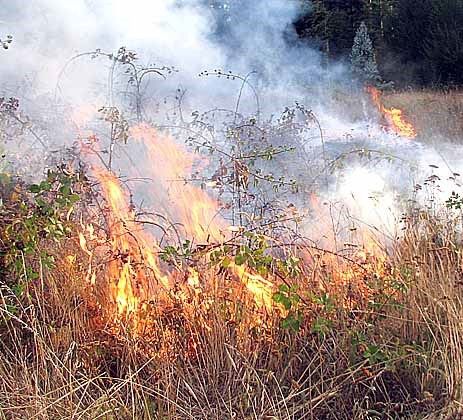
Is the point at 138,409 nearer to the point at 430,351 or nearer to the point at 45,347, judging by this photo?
the point at 45,347

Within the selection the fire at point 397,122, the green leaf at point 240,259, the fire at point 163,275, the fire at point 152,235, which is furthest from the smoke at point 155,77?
the green leaf at point 240,259

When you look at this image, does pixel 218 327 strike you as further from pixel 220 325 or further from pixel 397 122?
pixel 397 122

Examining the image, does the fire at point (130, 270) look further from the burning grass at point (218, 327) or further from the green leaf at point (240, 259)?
the green leaf at point (240, 259)

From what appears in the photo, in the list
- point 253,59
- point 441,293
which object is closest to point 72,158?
point 441,293

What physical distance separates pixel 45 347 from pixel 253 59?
461cm

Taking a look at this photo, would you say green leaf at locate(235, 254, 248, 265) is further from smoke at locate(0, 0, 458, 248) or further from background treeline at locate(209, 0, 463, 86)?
background treeline at locate(209, 0, 463, 86)

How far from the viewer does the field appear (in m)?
2.69

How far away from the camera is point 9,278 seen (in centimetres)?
314

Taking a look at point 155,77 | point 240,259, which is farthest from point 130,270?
point 155,77

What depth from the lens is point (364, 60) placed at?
42.6 feet

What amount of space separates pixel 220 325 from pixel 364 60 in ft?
35.6

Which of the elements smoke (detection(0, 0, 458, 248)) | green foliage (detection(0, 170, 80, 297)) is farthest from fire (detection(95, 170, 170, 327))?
smoke (detection(0, 0, 458, 248))

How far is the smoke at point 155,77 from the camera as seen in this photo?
16.5 ft

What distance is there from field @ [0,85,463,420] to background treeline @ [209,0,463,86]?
862cm
